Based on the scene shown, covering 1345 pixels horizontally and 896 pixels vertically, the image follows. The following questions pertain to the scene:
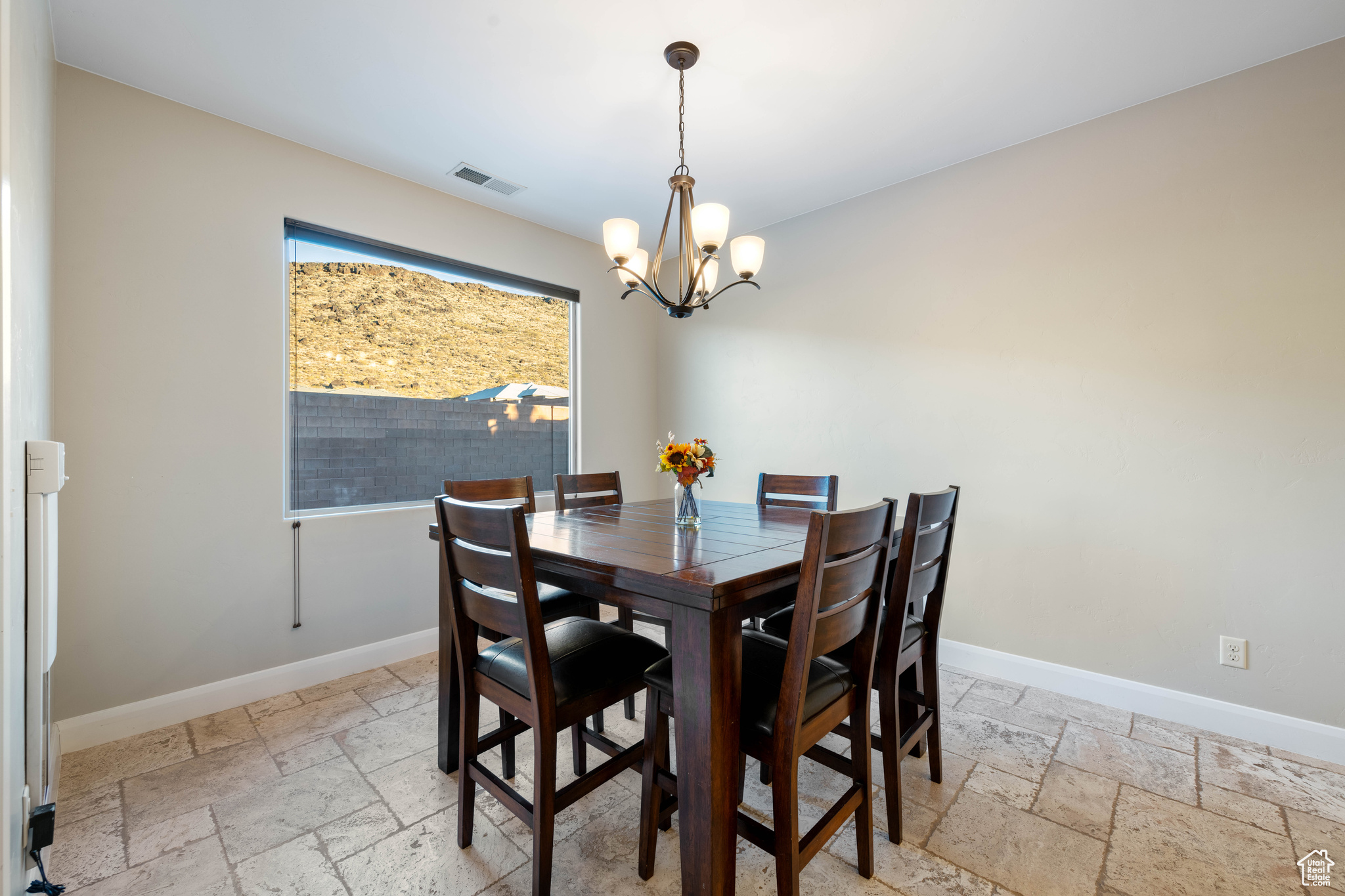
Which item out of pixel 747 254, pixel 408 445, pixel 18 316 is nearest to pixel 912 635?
pixel 747 254

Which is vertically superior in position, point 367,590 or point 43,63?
point 43,63

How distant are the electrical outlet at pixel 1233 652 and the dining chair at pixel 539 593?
2489 mm

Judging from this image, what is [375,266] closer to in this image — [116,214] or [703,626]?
[116,214]

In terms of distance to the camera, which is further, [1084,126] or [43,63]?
[1084,126]

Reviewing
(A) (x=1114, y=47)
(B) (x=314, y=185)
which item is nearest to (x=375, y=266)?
(B) (x=314, y=185)

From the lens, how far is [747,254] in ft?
7.25

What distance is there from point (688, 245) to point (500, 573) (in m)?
1.59

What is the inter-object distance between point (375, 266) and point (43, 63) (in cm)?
131

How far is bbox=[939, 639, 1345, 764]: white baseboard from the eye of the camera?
2102 mm

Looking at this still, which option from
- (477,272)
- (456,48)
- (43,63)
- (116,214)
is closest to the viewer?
(43,63)

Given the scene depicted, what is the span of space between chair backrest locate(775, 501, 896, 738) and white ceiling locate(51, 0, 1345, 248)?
177 centimetres

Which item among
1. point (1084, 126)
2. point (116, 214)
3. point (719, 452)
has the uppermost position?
point (1084, 126)

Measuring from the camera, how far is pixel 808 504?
2908mm

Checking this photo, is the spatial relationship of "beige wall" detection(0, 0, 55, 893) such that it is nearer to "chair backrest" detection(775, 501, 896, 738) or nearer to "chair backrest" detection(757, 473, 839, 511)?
"chair backrest" detection(775, 501, 896, 738)
